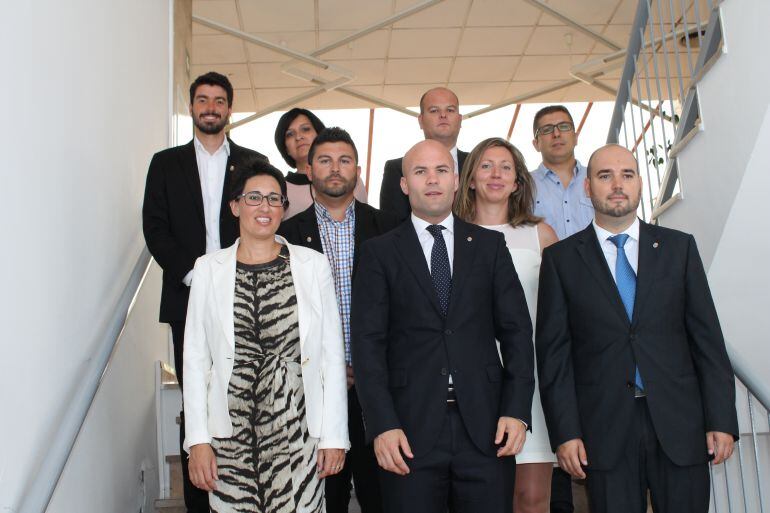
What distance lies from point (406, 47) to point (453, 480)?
7384 mm

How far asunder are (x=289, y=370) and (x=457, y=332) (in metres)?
0.55

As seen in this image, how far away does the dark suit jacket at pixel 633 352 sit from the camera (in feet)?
8.72

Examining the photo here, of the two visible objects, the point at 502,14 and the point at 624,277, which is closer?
→ the point at 624,277

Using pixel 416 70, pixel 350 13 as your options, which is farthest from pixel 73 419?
pixel 416 70

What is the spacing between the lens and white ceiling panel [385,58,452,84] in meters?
9.78

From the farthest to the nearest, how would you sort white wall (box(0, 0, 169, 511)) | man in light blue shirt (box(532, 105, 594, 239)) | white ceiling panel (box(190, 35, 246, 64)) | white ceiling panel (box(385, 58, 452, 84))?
white ceiling panel (box(385, 58, 452, 84))
white ceiling panel (box(190, 35, 246, 64))
man in light blue shirt (box(532, 105, 594, 239))
white wall (box(0, 0, 169, 511))

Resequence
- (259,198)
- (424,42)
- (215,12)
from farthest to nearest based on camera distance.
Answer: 1. (424,42)
2. (215,12)
3. (259,198)

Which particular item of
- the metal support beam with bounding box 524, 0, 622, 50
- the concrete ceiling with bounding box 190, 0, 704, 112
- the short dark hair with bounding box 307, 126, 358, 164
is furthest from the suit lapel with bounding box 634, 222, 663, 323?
the metal support beam with bounding box 524, 0, 622, 50

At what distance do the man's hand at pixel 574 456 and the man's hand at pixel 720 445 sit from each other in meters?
0.37

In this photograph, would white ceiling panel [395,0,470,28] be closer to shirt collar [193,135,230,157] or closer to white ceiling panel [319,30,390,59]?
white ceiling panel [319,30,390,59]

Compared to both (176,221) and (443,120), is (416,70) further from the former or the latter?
(176,221)

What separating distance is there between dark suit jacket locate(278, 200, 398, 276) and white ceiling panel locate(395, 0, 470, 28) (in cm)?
546

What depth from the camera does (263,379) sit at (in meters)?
2.76

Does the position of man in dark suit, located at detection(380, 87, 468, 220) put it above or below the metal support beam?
below
